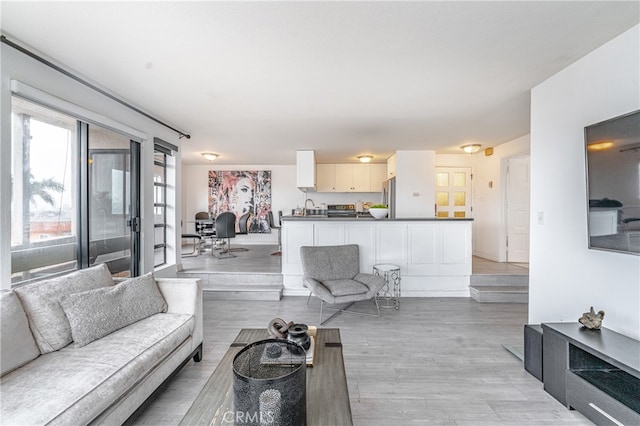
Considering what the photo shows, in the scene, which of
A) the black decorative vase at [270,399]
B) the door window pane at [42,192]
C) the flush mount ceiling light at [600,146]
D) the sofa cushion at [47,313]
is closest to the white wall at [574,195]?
the flush mount ceiling light at [600,146]

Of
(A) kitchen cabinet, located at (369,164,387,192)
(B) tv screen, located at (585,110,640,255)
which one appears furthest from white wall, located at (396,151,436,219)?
(B) tv screen, located at (585,110,640,255)

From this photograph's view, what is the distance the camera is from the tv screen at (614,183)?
5.57ft

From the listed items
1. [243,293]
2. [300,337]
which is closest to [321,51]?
[300,337]

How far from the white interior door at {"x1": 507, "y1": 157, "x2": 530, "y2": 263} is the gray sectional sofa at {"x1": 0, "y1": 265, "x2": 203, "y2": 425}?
5.47 m

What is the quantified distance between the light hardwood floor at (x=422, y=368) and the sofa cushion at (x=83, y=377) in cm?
44

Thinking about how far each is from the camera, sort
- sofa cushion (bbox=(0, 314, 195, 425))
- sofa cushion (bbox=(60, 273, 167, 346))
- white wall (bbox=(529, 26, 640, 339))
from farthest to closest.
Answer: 1. white wall (bbox=(529, 26, 640, 339))
2. sofa cushion (bbox=(60, 273, 167, 346))
3. sofa cushion (bbox=(0, 314, 195, 425))

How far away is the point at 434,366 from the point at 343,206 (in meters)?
5.59

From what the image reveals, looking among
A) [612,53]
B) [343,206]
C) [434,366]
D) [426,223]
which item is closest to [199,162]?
[343,206]

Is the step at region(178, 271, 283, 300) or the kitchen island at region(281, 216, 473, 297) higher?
the kitchen island at region(281, 216, 473, 297)

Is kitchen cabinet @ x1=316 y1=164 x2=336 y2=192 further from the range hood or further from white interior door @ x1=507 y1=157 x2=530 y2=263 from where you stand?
white interior door @ x1=507 y1=157 x2=530 y2=263

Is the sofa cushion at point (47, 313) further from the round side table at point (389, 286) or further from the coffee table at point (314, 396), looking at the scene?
the round side table at point (389, 286)

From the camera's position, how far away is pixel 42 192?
7.95 ft

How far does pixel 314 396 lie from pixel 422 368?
1.36 m

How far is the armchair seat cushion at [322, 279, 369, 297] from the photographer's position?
10.9ft
